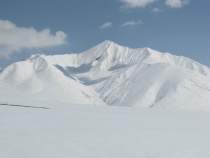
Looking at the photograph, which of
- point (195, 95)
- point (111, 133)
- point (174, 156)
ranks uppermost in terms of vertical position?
point (195, 95)

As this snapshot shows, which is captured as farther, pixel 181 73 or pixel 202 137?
pixel 181 73

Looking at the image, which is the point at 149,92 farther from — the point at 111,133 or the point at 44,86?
the point at 111,133

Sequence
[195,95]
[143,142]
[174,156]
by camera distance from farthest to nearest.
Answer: [195,95] → [143,142] → [174,156]

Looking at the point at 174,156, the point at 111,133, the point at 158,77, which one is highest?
the point at 158,77

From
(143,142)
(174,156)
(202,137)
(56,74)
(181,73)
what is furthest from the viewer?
(56,74)

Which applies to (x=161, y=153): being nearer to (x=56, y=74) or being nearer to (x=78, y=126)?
(x=78, y=126)

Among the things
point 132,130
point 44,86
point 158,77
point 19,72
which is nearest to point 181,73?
point 158,77

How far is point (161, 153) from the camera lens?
35.9 feet

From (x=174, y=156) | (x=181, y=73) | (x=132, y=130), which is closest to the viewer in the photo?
(x=174, y=156)

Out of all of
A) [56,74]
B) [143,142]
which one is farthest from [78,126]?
[56,74]

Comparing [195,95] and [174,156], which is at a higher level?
[195,95]

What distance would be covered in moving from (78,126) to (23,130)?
326 centimetres

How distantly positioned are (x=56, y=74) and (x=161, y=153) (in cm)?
16861

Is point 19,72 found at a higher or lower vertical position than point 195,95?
higher
